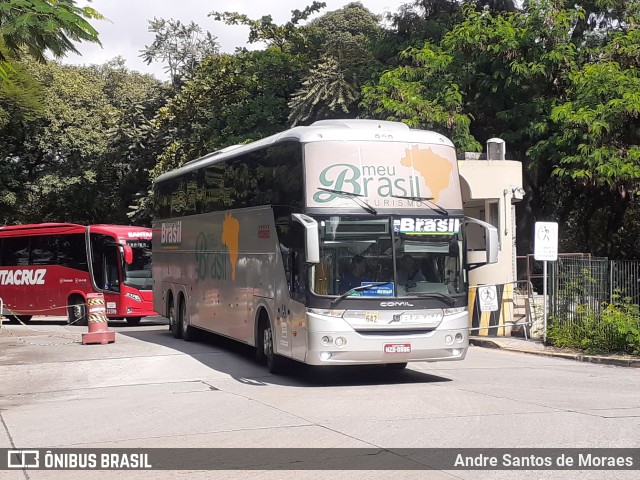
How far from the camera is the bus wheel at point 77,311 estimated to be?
103ft

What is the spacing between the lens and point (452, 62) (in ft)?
101

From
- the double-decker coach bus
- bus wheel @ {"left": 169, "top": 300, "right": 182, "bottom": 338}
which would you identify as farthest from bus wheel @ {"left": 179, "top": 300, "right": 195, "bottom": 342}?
the double-decker coach bus

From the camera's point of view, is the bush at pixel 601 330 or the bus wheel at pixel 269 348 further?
the bush at pixel 601 330

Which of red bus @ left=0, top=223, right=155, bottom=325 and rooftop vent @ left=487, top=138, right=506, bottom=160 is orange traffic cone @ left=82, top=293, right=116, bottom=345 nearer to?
red bus @ left=0, top=223, right=155, bottom=325

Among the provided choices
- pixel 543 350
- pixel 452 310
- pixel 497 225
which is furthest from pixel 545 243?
pixel 452 310

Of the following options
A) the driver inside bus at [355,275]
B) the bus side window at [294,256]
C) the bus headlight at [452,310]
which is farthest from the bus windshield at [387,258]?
the bus side window at [294,256]

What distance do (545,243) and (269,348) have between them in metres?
7.65

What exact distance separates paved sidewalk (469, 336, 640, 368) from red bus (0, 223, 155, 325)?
13.0 metres

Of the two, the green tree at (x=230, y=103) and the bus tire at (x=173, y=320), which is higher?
the green tree at (x=230, y=103)

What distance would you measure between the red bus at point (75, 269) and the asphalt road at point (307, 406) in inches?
409

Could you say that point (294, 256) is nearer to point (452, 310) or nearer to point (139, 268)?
point (452, 310)

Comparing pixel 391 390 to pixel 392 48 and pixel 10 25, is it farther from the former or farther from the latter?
pixel 392 48

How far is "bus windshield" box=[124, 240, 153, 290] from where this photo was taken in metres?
30.5

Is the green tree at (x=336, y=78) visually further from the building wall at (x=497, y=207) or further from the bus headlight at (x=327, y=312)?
the bus headlight at (x=327, y=312)
